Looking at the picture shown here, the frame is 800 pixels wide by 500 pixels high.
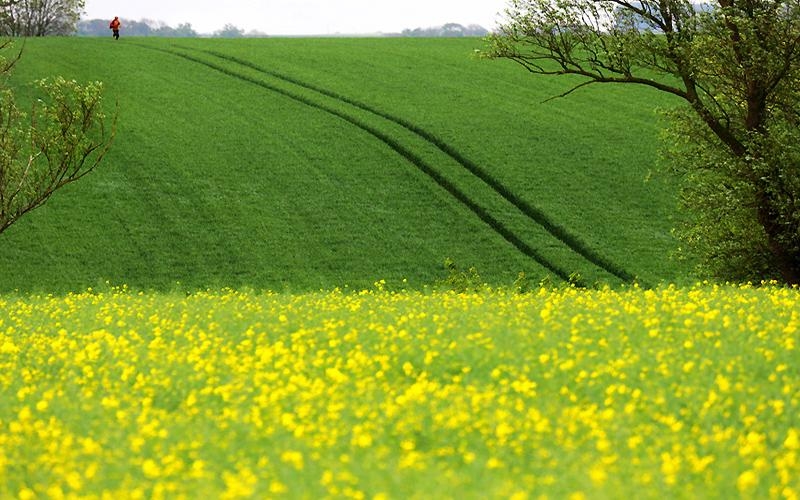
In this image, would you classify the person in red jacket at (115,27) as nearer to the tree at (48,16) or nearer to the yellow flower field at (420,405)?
the tree at (48,16)

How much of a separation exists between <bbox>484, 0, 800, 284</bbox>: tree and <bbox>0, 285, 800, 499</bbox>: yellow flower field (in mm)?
11336

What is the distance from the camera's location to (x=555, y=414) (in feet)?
36.1

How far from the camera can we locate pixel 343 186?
48.3 metres

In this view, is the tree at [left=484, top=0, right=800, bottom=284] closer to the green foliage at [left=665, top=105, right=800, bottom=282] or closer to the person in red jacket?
the green foliage at [left=665, top=105, right=800, bottom=282]

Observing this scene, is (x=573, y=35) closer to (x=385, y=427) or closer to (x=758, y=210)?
(x=758, y=210)

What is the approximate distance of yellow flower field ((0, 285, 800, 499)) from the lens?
9.10 metres

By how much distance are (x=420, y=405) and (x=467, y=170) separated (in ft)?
129

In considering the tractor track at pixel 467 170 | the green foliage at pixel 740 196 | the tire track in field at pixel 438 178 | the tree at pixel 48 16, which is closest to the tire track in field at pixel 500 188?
the tractor track at pixel 467 170

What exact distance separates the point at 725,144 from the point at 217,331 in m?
18.3

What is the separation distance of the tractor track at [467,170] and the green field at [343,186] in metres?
0.10

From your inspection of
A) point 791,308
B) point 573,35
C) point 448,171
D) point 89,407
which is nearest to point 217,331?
point 89,407

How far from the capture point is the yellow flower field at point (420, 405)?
9.10 m

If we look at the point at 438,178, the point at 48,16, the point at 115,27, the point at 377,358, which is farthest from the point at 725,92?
the point at 48,16

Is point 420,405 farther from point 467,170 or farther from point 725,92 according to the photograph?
point 467,170
